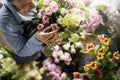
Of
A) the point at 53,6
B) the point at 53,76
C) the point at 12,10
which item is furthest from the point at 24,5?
the point at 53,76

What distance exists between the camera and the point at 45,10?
1256mm

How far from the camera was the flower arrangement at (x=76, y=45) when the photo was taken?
1.27 meters

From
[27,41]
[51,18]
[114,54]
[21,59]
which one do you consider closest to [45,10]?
[51,18]

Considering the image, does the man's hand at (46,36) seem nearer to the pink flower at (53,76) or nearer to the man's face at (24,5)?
the man's face at (24,5)

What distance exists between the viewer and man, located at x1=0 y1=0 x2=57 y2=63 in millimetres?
1119

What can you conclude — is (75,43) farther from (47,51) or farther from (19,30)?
(19,30)

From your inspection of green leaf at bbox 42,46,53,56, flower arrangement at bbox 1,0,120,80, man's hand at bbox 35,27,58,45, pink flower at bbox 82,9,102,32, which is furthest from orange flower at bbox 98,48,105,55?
man's hand at bbox 35,27,58,45

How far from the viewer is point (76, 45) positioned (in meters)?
1.42

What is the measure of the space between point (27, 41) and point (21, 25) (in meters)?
0.07

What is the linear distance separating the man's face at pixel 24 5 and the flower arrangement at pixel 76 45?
10 cm

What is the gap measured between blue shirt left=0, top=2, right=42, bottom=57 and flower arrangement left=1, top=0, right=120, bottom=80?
58 mm

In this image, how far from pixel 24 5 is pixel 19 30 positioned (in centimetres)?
12

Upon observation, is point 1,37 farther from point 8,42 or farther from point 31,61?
point 31,61

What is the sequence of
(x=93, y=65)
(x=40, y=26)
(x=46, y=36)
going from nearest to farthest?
(x=46, y=36)
(x=40, y=26)
(x=93, y=65)
